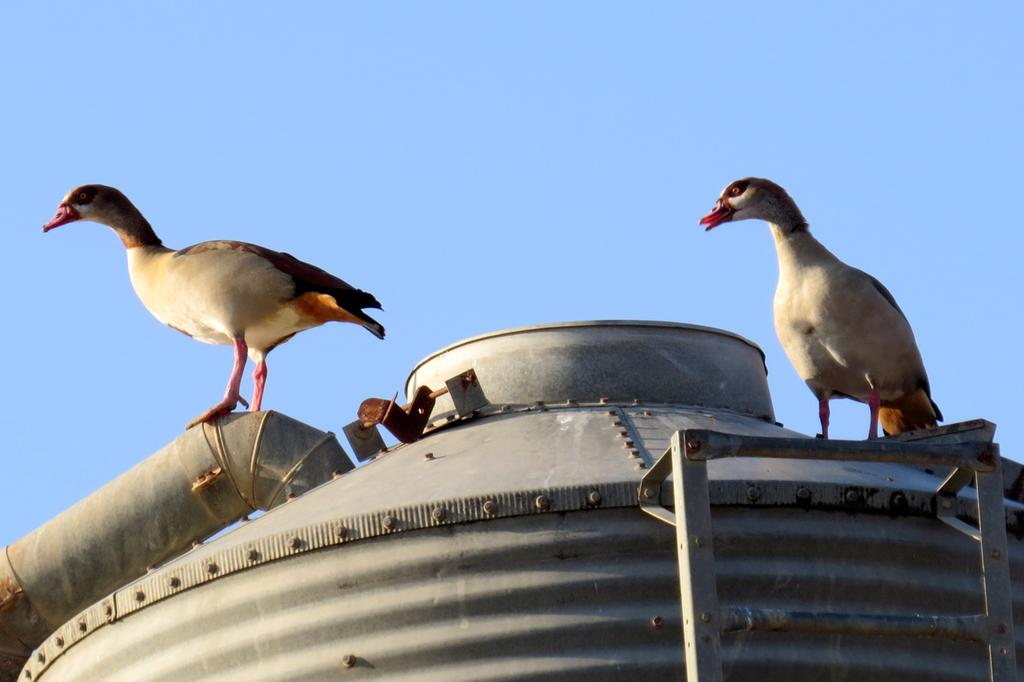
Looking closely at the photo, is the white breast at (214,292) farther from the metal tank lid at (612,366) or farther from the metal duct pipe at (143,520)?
the metal tank lid at (612,366)

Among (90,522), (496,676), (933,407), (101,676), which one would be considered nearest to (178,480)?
(90,522)

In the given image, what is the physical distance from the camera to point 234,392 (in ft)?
30.0

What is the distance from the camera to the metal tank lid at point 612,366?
6.91 m

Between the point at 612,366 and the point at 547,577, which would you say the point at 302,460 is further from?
the point at 547,577

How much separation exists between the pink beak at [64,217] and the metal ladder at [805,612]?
21.7 feet

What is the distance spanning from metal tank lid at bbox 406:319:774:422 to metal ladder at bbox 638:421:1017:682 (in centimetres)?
156

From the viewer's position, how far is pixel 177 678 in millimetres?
5980

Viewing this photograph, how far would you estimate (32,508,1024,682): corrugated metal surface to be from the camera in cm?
546

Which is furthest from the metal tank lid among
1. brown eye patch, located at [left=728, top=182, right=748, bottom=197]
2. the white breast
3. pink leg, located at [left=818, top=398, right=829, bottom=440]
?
brown eye patch, located at [left=728, top=182, right=748, bottom=197]

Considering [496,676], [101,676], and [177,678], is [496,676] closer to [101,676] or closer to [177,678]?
[177,678]

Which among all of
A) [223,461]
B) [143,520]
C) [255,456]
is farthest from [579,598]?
[143,520]

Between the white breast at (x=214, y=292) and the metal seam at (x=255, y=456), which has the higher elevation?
the white breast at (x=214, y=292)

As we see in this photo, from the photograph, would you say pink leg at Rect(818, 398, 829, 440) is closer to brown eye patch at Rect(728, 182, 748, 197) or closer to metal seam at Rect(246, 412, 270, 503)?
brown eye patch at Rect(728, 182, 748, 197)

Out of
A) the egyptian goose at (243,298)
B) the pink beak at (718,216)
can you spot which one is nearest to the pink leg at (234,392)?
the egyptian goose at (243,298)
